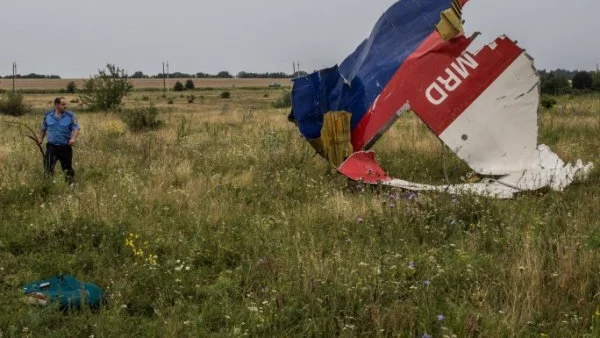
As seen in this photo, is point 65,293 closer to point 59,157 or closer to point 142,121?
point 59,157

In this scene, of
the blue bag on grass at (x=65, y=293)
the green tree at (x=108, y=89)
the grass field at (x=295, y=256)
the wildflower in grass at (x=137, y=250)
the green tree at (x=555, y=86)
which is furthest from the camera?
the green tree at (x=555, y=86)

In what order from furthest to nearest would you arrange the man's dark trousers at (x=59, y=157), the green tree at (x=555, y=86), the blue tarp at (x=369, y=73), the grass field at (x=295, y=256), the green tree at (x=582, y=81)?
1. the green tree at (x=582, y=81)
2. the green tree at (x=555, y=86)
3. the man's dark trousers at (x=59, y=157)
4. the blue tarp at (x=369, y=73)
5. the grass field at (x=295, y=256)

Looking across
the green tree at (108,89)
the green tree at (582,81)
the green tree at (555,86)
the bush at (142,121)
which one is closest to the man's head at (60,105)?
the bush at (142,121)

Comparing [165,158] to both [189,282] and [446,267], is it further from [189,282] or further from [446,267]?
[446,267]

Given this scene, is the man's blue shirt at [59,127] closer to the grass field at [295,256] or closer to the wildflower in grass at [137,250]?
the grass field at [295,256]

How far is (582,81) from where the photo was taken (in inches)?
2029

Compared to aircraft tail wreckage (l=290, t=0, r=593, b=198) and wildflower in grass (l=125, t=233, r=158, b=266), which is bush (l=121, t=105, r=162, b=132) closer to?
aircraft tail wreckage (l=290, t=0, r=593, b=198)

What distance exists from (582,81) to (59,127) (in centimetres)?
5185

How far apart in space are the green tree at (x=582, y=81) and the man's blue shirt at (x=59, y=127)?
5034 centimetres

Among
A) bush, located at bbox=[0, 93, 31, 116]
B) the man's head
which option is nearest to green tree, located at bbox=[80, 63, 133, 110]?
bush, located at bbox=[0, 93, 31, 116]

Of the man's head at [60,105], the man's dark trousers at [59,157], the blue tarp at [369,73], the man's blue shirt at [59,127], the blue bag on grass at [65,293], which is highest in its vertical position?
the blue tarp at [369,73]

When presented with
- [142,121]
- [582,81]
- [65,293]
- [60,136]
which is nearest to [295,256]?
[65,293]

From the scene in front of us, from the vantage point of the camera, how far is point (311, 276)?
408 centimetres

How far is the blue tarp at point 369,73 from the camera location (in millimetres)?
8219
